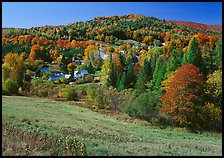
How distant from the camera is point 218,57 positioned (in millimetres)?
53594

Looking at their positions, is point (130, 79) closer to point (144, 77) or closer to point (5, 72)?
point (144, 77)

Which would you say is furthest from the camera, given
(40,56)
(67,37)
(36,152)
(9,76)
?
(67,37)

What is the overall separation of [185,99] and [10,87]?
29.7m

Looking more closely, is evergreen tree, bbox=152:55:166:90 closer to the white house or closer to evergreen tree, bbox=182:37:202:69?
evergreen tree, bbox=182:37:202:69

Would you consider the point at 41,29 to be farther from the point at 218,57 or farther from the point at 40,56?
the point at 218,57

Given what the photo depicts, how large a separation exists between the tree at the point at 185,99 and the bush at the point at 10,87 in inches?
1036

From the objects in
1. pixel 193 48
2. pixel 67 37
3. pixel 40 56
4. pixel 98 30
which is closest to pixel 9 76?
pixel 193 48

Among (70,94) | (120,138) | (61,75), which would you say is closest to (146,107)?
(70,94)

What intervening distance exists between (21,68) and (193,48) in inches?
1331

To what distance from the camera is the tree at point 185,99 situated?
37.2 meters

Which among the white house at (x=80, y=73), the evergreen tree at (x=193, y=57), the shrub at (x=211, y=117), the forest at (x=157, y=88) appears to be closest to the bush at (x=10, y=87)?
the forest at (x=157, y=88)

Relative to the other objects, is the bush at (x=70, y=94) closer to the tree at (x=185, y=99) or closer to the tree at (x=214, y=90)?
the tree at (x=185, y=99)

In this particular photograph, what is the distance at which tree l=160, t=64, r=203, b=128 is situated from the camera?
3717cm

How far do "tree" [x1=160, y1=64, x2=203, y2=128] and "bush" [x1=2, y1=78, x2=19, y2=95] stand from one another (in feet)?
86.4
